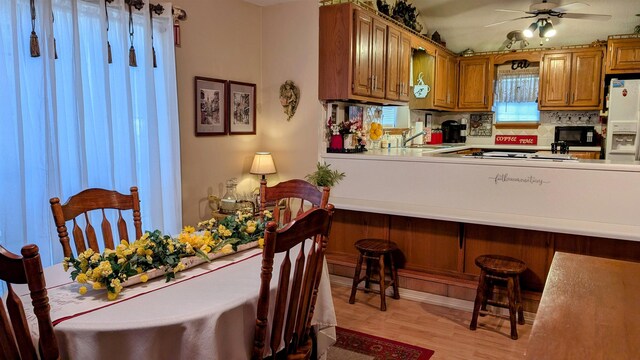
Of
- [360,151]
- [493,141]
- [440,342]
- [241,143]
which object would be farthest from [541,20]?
[440,342]

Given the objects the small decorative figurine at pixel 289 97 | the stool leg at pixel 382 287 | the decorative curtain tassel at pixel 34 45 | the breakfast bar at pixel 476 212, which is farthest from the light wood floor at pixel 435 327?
the decorative curtain tassel at pixel 34 45

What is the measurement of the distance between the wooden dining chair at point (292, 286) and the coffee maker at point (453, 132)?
5.80 metres

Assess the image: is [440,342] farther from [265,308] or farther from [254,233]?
[265,308]

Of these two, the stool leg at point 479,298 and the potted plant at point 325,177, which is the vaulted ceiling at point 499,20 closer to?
the potted plant at point 325,177

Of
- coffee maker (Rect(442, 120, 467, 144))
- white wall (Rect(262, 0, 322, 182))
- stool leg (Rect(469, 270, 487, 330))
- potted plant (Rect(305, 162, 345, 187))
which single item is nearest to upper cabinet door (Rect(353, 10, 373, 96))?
white wall (Rect(262, 0, 322, 182))

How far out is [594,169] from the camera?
3.06 m

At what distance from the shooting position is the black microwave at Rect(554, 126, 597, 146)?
20.9 ft

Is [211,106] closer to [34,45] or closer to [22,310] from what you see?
[34,45]

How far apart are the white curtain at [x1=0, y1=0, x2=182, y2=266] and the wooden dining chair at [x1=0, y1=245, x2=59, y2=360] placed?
5.62ft

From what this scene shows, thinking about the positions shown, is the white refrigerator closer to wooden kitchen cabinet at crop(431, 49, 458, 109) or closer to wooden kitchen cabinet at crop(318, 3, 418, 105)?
wooden kitchen cabinet at crop(431, 49, 458, 109)

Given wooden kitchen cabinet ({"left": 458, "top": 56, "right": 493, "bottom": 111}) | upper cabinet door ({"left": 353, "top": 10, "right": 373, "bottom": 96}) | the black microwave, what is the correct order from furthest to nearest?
wooden kitchen cabinet ({"left": 458, "top": 56, "right": 493, "bottom": 111}) < the black microwave < upper cabinet door ({"left": 353, "top": 10, "right": 373, "bottom": 96})

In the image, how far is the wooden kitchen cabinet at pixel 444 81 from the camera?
6.04m

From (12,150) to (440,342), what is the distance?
9.31ft

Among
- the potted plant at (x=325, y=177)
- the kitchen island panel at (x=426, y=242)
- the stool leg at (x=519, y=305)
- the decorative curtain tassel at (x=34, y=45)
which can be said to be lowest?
the stool leg at (x=519, y=305)
